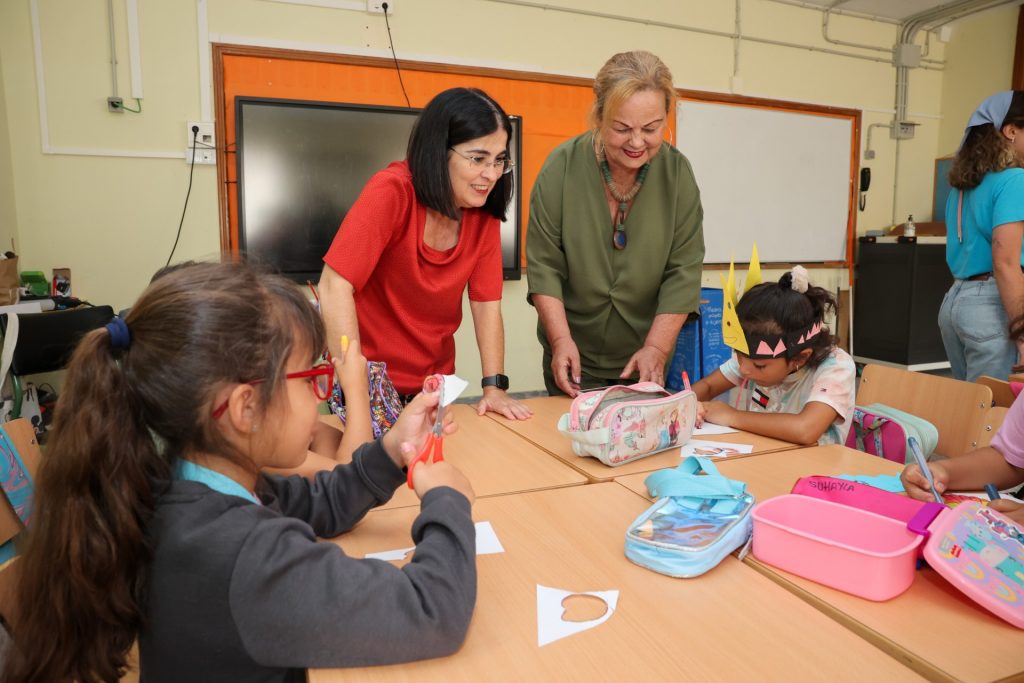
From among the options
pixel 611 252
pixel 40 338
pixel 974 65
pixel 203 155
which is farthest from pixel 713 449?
pixel 974 65

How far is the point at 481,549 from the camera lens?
973 millimetres

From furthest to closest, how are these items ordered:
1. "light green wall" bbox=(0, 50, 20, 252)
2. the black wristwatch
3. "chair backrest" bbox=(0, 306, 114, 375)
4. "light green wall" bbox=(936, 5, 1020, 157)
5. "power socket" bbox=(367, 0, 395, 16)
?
"light green wall" bbox=(936, 5, 1020, 157), "power socket" bbox=(367, 0, 395, 16), "light green wall" bbox=(0, 50, 20, 252), "chair backrest" bbox=(0, 306, 114, 375), the black wristwatch

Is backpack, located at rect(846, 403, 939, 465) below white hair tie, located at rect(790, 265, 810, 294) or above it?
below

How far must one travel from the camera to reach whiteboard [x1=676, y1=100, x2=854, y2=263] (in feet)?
16.0

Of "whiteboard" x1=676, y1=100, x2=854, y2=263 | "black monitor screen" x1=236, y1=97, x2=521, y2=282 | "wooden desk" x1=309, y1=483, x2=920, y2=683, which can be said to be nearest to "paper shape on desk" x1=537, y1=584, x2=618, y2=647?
"wooden desk" x1=309, y1=483, x2=920, y2=683

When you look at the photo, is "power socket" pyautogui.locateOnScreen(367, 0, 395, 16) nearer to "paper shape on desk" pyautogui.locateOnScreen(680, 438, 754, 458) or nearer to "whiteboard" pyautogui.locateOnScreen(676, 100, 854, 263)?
"whiteboard" pyautogui.locateOnScreen(676, 100, 854, 263)

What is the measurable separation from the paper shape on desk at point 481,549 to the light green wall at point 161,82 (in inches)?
126

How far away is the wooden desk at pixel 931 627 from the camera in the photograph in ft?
2.30

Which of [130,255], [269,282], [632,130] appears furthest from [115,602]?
[130,255]

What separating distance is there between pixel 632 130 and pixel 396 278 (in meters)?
0.75

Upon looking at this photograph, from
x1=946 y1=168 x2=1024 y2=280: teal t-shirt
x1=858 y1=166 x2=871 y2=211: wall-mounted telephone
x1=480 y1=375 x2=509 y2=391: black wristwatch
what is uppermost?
x1=858 y1=166 x2=871 y2=211: wall-mounted telephone

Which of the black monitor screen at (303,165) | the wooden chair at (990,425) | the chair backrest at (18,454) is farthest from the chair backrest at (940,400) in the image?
the black monitor screen at (303,165)

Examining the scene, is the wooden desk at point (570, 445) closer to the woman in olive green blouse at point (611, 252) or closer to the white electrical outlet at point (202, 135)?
the woman in olive green blouse at point (611, 252)

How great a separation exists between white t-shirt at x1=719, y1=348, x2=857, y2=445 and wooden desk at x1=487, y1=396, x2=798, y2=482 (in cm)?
17
